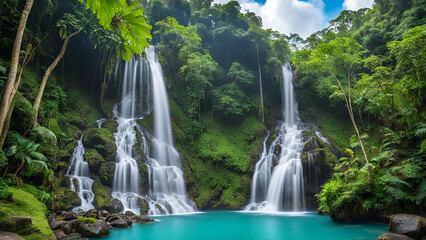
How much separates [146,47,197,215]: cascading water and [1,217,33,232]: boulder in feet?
27.1

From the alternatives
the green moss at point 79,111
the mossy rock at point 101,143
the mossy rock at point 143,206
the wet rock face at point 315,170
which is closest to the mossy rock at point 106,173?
the mossy rock at point 101,143

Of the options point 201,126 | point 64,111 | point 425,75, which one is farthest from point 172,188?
point 425,75

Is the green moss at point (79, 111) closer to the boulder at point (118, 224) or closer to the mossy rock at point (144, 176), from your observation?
the mossy rock at point (144, 176)

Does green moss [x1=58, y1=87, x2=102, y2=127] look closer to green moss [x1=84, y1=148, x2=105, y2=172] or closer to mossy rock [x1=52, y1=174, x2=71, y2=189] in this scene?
green moss [x1=84, y1=148, x2=105, y2=172]

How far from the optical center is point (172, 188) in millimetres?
15820

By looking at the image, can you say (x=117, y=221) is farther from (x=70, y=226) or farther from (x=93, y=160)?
(x=93, y=160)

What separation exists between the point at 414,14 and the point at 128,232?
910 inches

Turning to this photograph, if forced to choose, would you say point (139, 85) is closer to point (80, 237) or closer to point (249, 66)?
point (249, 66)

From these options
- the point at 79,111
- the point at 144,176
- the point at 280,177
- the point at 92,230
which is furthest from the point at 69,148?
the point at 280,177

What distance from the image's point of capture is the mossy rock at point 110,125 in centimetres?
1641

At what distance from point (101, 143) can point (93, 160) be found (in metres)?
1.28

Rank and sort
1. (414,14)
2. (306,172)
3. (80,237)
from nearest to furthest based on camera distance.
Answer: (80,237) < (306,172) < (414,14)

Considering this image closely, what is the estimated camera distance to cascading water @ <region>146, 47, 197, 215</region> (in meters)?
14.6

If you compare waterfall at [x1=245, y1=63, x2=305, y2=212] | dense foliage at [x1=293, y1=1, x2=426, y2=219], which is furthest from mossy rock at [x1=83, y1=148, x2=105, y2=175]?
dense foliage at [x1=293, y1=1, x2=426, y2=219]
